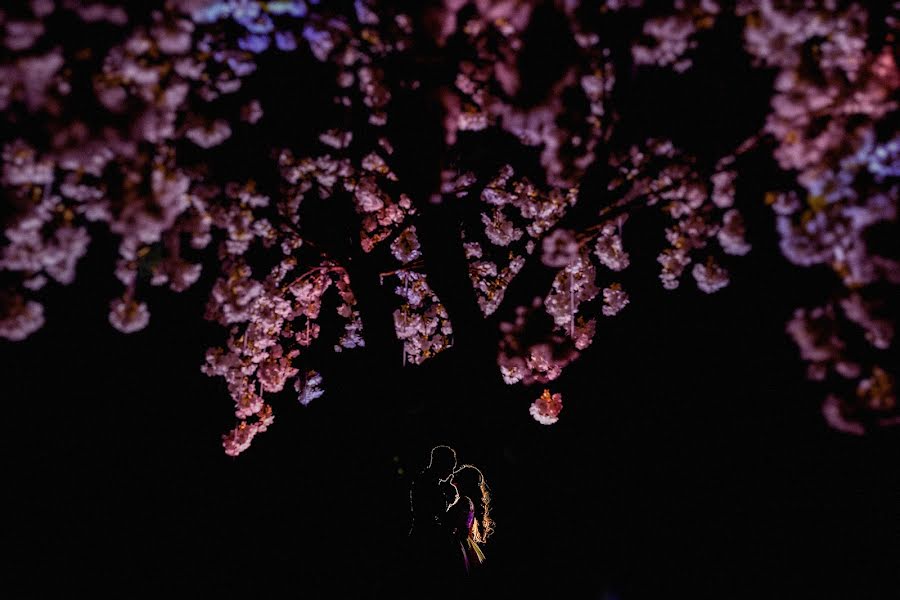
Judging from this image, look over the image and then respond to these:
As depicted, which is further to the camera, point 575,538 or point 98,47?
point 575,538

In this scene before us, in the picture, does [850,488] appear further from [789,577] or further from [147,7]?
[147,7]

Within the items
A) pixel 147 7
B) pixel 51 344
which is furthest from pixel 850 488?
pixel 51 344

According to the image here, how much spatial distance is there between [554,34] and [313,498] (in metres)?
8.70

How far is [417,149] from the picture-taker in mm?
5516

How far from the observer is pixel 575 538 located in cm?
798

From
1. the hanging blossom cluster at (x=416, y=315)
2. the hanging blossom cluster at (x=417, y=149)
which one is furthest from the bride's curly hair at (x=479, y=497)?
the hanging blossom cluster at (x=417, y=149)

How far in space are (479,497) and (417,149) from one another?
550 cm

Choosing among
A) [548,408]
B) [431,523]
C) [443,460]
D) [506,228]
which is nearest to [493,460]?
[431,523]

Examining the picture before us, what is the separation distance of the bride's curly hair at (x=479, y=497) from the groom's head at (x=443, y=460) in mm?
158

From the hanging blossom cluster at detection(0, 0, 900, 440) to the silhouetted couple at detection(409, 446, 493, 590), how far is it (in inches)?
101

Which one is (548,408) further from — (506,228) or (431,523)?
(506,228)

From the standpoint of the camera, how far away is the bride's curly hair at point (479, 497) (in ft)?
25.8

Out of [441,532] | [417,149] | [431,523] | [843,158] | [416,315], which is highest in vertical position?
[417,149]

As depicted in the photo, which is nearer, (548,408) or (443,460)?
(443,460)
